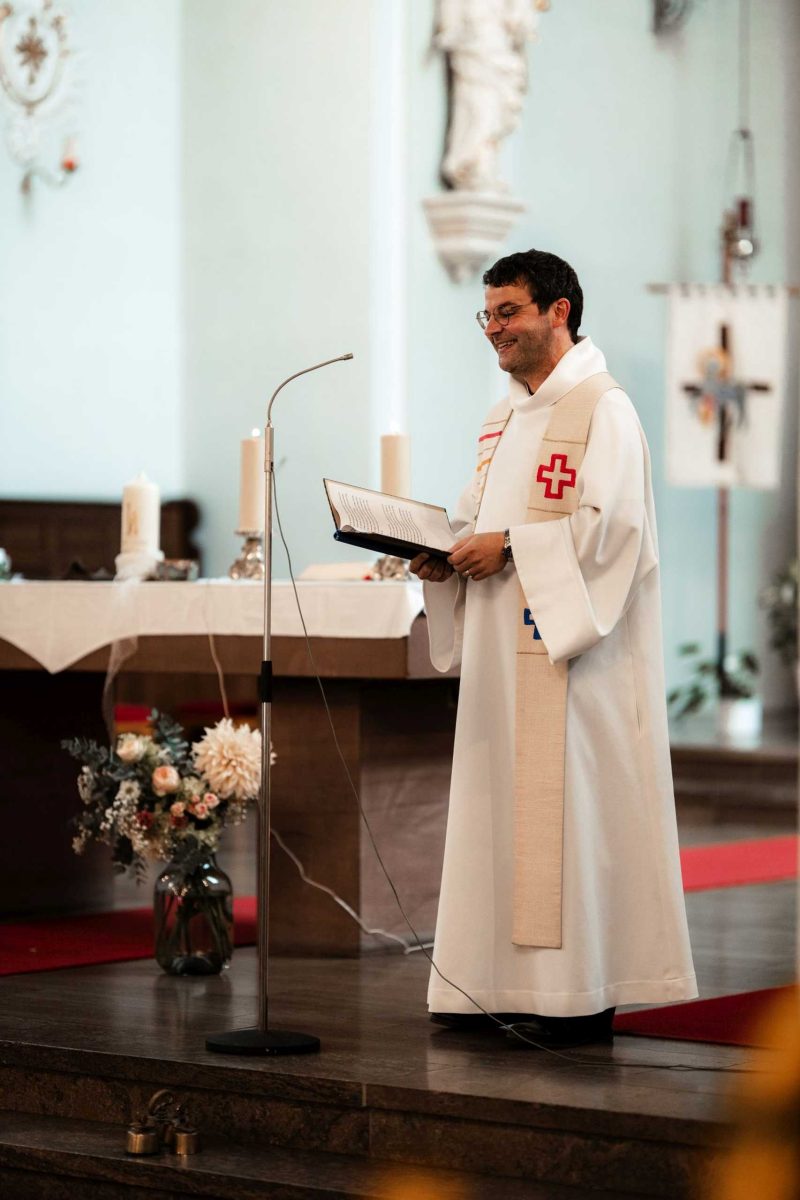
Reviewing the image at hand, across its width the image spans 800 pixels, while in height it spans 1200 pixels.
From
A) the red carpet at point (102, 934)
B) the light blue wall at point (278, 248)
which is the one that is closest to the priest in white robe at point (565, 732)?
the red carpet at point (102, 934)

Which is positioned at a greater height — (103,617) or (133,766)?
(103,617)

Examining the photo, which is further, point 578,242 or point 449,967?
point 578,242

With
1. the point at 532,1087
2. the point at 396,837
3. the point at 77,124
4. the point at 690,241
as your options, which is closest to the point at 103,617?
the point at 396,837

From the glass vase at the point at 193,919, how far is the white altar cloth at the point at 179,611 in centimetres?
69

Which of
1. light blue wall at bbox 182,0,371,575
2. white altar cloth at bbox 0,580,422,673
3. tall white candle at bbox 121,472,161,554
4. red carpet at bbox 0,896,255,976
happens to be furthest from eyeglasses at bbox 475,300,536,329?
light blue wall at bbox 182,0,371,575

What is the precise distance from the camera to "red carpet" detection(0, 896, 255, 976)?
16.3ft

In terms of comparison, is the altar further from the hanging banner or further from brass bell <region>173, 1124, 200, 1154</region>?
the hanging banner

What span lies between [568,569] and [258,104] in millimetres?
5628

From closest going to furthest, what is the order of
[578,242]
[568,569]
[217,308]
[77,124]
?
[568,569]
[77,124]
[217,308]
[578,242]

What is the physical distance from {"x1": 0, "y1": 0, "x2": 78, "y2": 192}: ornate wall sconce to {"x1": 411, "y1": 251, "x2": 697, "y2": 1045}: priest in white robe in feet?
15.3

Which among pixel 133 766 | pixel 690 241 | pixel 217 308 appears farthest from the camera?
pixel 690 241

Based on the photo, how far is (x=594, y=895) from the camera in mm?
3771

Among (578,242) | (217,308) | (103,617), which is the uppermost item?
(578,242)

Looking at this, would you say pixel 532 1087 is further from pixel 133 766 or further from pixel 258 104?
pixel 258 104
